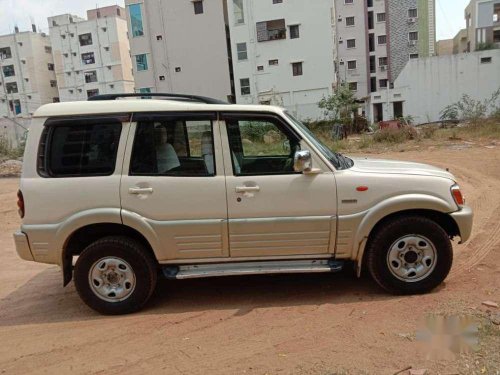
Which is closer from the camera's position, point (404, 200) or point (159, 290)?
point (404, 200)

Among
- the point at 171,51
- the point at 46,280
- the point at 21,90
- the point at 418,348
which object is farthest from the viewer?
the point at 21,90

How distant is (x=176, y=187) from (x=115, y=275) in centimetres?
110

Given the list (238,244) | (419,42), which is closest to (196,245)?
(238,244)

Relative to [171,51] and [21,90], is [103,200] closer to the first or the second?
[171,51]

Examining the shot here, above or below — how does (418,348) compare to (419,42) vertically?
below

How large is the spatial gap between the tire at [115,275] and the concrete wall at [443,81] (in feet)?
125

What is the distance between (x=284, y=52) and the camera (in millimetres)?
38656

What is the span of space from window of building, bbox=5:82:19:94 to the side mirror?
72287 millimetres

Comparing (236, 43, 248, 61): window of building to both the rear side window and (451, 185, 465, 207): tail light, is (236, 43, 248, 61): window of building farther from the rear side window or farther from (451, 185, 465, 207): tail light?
(451, 185, 465, 207): tail light

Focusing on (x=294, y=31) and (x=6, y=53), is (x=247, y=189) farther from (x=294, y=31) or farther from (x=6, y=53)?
(x=6, y=53)

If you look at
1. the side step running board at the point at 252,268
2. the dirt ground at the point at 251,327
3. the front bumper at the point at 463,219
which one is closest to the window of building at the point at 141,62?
the dirt ground at the point at 251,327

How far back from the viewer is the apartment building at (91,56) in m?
61.0

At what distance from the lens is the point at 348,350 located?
3.43 metres

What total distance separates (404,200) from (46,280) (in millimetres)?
4492
